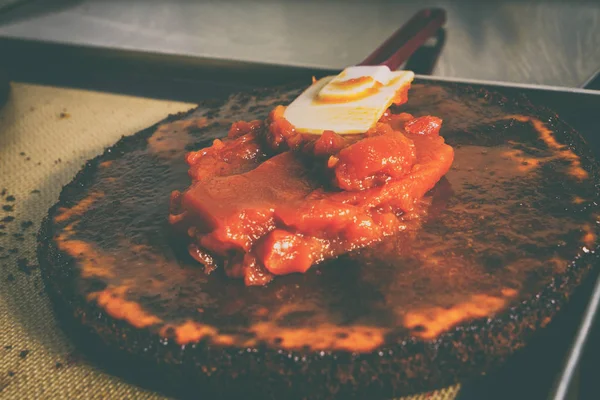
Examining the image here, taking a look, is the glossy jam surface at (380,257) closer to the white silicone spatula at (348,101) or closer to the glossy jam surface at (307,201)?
the glossy jam surface at (307,201)

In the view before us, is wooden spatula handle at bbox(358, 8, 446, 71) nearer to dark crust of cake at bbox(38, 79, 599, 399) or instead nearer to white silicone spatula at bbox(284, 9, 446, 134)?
white silicone spatula at bbox(284, 9, 446, 134)

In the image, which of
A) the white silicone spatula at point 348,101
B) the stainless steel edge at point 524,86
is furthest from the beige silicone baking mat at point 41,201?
the stainless steel edge at point 524,86

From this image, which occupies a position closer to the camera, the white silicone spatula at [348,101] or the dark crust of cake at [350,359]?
the dark crust of cake at [350,359]

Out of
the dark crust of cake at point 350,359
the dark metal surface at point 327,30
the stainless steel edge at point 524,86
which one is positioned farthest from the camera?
the dark metal surface at point 327,30

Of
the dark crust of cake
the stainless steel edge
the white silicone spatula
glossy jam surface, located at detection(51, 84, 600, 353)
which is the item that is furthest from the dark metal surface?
the dark crust of cake

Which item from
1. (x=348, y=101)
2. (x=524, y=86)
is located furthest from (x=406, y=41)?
(x=348, y=101)

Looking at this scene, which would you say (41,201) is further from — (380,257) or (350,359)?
(350,359)
